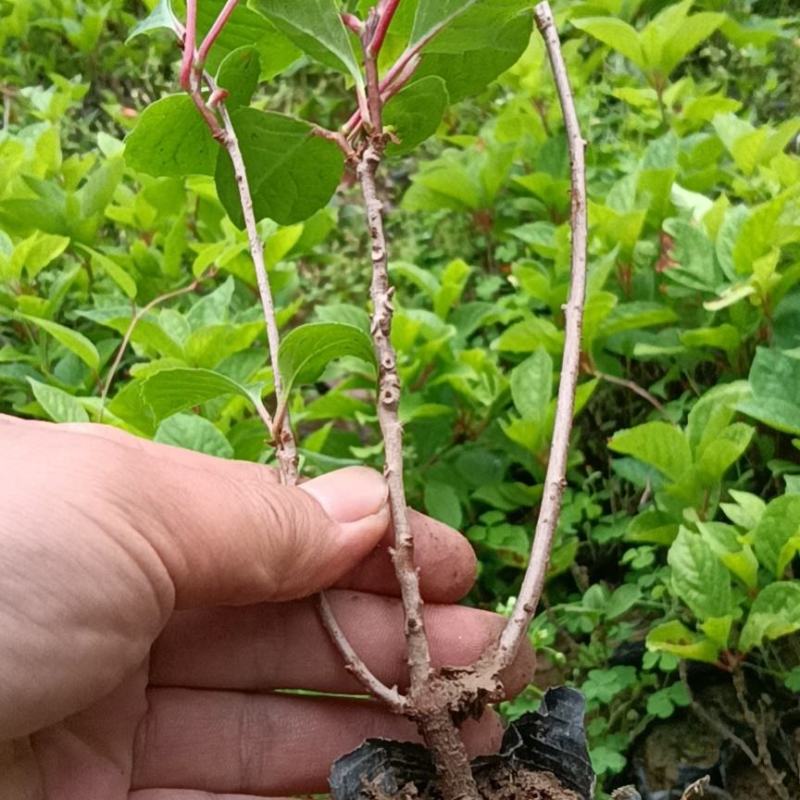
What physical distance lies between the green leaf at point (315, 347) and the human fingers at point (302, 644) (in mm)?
278

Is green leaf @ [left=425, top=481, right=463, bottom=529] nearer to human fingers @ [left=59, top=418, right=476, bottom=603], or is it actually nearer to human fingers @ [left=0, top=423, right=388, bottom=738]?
human fingers @ [left=59, top=418, right=476, bottom=603]

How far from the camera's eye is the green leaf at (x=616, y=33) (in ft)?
6.36

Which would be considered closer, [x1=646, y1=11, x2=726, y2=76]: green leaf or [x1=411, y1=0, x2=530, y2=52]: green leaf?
[x1=411, y1=0, x2=530, y2=52]: green leaf

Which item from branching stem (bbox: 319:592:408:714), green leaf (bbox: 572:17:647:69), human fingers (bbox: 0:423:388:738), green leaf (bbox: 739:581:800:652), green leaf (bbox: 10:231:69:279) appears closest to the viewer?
human fingers (bbox: 0:423:388:738)

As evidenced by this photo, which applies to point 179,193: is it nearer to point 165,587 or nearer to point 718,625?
point 165,587

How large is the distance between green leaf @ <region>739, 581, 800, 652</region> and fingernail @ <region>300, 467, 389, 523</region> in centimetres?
53

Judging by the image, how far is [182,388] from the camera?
1079mm

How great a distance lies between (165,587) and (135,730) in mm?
324

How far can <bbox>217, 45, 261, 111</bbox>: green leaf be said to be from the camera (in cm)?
107

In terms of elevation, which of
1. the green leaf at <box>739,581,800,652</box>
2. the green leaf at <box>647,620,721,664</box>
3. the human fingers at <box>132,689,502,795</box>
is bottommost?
the human fingers at <box>132,689,502,795</box>

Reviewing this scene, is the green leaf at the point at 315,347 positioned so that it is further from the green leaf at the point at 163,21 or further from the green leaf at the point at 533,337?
the green leaf at the point at 533,337

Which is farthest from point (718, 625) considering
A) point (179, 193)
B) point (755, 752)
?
point (179, 193)

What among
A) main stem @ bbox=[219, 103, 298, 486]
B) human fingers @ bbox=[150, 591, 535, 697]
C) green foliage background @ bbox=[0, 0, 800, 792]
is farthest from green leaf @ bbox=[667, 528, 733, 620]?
main stem @ bbox=[219, 103, 298, 486]

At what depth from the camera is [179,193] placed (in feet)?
6.72
